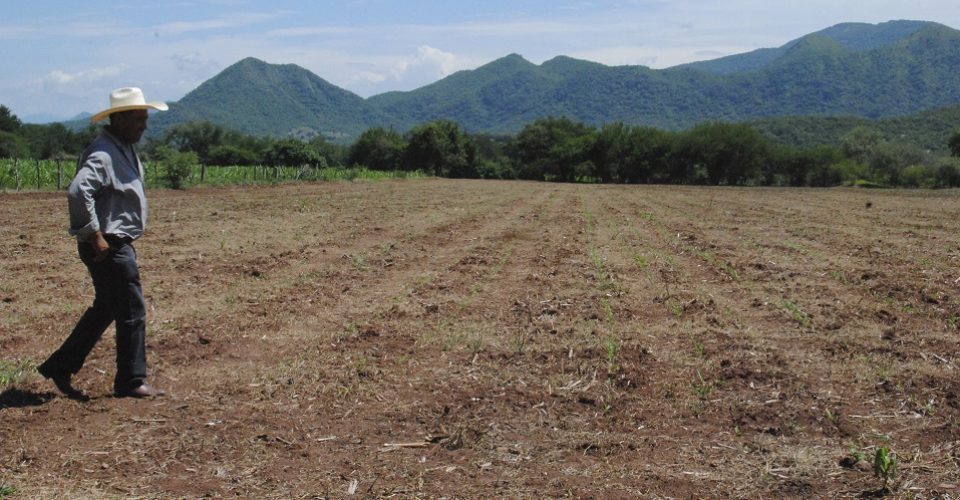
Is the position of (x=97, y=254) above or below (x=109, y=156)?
below

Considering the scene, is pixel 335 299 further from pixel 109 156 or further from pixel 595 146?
pixel 595 146

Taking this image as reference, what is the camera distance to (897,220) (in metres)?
19.7

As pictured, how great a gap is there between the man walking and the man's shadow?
0.12 metres

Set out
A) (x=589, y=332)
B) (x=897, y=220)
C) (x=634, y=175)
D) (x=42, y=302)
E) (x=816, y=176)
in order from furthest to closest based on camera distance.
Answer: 1. (x=634, y=175)
2. (x=816, y=176)
3. (x=897, y=220)
4. (x=42, y=302)
5. (x=589, y=332)

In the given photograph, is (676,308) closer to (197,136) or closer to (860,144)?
(860,144)

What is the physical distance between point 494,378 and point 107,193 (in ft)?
9.75

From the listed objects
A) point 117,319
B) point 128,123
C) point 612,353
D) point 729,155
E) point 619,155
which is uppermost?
point 619,155

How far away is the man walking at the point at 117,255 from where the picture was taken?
470cm

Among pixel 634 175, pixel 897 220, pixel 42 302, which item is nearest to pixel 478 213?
pixel 897 220

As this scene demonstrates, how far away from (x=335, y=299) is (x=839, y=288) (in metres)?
6.19

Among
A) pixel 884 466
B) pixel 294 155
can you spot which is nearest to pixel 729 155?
pixel 294 155

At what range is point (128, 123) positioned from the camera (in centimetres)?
487

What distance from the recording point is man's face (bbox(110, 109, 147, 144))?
15.9ft

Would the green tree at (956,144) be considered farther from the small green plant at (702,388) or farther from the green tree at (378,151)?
the small green plant at (702,388)
